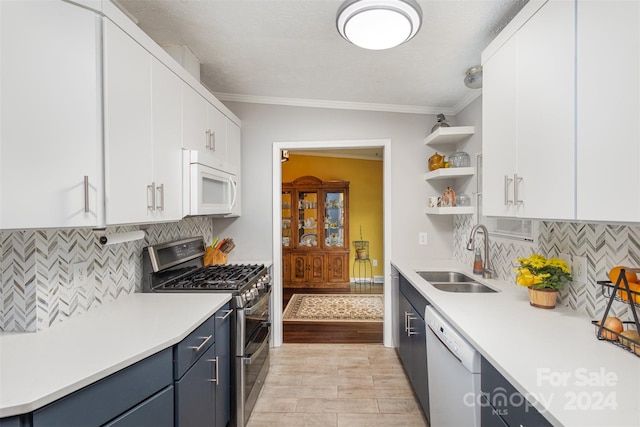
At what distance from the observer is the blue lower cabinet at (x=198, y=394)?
133cm

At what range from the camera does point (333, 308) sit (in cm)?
422

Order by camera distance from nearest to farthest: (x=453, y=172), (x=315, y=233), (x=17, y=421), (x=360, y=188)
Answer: (x=17, y=421)
(x=453, y=172)
(x=315, y=233)
(x=360, y=188)

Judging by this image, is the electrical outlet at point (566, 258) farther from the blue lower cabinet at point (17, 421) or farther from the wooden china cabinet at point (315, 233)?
the wooden china cabinet at point (315, 233)

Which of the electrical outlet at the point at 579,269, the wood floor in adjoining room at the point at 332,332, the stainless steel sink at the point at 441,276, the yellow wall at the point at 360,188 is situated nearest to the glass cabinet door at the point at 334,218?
the yellow wall at the point at 360,188

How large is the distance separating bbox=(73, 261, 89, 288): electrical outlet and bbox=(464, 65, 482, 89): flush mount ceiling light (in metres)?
2.61

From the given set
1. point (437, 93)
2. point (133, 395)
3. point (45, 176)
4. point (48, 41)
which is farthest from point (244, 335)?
point (437, 93)

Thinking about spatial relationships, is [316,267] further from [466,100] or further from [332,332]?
[466,100]

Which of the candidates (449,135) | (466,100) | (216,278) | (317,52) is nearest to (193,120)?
(317,52)

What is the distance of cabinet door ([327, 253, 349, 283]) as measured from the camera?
5348 mm

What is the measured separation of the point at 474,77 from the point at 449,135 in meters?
0.57

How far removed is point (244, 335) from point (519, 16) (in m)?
2.17

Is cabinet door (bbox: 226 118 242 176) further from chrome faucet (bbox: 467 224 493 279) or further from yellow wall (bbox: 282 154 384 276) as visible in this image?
yellow wall (bbox: 282 154 384 276)

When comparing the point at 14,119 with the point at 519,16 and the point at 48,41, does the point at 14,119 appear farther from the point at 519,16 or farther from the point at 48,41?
the point at 519,16

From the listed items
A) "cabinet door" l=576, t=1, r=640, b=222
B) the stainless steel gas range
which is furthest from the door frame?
"cabinet door" l=576, t=1, r=640, b=222
